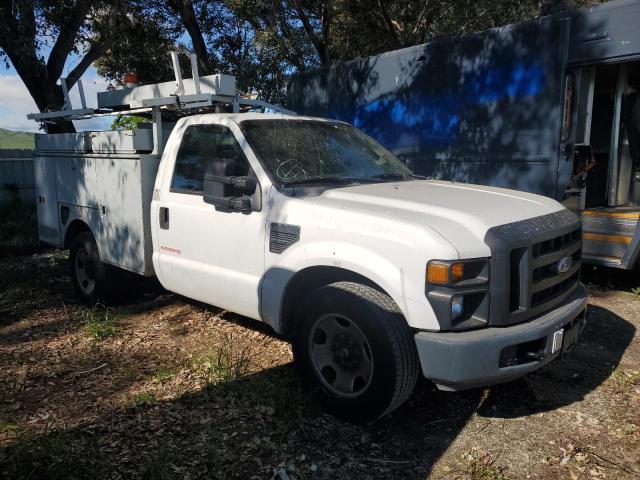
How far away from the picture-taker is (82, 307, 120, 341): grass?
493 cm

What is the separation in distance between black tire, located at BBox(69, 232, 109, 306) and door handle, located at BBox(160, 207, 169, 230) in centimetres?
131

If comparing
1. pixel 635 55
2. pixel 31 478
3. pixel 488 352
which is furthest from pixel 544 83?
pixel 31 478

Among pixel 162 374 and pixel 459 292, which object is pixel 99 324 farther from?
pixel 459 292

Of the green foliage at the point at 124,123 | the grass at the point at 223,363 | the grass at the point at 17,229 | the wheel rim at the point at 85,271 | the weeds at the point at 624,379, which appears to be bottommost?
the weeds at the point at 624,379

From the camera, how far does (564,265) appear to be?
3.43 meters

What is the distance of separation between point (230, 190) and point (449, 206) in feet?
4.93

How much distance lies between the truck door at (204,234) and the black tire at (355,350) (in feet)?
1.89

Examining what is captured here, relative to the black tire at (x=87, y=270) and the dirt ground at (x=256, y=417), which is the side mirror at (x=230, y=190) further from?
the black tire at (x=87, y=270)

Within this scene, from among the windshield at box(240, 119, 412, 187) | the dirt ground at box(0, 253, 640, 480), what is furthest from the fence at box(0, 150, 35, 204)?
the windshield at box(240, 119, 412, 187)

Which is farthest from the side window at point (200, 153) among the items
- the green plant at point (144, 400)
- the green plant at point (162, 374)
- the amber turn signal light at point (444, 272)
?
the amber turn signal light at point (444, 272)

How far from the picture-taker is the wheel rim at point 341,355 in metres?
3.28

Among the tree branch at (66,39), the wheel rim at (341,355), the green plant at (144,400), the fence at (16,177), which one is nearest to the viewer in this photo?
the wheel rim at (341,355)

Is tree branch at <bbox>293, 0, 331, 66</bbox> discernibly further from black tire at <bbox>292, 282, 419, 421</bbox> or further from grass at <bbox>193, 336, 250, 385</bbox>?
black tire at <bbox>292, 282, 419, 421</bbox>

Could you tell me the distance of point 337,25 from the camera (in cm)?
1480
